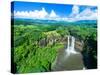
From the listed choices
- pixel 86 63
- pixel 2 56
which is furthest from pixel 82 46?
pixel 2 56

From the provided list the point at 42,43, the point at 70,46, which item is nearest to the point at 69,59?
the point at 70,46

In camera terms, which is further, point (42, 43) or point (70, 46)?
point (70, 46)

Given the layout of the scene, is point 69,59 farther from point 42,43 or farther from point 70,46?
point 42,43

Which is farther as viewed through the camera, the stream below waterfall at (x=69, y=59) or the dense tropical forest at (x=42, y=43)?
the stream below waterfall at (x=69, y=59)

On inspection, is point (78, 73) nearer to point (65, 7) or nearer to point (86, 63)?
point (86, 63)

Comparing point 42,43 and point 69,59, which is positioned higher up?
point 42,43
